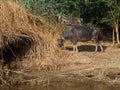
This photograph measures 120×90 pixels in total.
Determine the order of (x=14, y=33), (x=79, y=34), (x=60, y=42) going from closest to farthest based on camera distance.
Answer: (x=14, y=33), (x=60, y=42), (x=79, y=34)

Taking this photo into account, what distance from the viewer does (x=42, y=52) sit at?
563 inches

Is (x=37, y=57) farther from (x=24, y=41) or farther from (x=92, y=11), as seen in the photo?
(x=92, y=11)

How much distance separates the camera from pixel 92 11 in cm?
1930

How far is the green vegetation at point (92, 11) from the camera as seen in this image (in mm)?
17448

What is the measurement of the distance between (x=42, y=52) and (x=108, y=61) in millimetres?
2439

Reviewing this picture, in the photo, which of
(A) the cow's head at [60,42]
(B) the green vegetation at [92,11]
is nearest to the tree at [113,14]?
(B) the green vegetation at [92,11]

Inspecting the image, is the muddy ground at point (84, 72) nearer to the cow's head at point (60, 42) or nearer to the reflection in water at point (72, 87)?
the reflection in water at point (72, 87)

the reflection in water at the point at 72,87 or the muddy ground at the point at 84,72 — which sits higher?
the muddy ground at the point at 84,72

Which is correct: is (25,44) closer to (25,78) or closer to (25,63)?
(25,63)

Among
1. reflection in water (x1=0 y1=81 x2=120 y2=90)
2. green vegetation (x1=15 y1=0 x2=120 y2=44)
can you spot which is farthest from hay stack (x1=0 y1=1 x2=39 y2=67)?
green vegetation (x1=15 y1=0 x2=120 y2=44)

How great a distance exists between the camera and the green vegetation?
17.4m

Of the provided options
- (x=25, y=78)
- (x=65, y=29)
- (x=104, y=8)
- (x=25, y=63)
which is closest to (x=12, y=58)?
(x=25, y=63)

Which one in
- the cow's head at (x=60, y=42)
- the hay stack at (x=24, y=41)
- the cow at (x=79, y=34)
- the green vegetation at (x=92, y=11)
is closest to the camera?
the hay stack at (x=24, y=41)

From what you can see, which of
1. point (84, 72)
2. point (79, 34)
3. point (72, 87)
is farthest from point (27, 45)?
point (72, 87)
